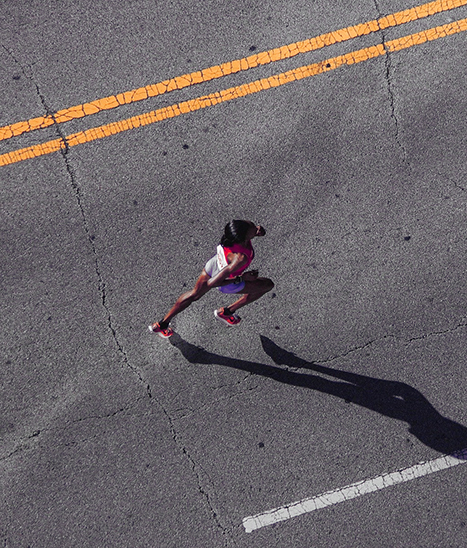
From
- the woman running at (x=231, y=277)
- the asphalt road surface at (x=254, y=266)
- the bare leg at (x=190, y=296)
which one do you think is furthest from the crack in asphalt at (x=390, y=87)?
the bare leg at (x=190, y=296)

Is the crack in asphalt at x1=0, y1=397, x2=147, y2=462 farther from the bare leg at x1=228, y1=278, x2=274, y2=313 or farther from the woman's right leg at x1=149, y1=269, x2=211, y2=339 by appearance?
the bare leg at x1=228, y1=278, x2=274, y2=313

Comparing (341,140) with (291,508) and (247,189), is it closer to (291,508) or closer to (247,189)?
(247,189)

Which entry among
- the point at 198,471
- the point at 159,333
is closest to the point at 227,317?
the point at 159,333

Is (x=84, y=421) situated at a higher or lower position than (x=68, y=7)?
lower

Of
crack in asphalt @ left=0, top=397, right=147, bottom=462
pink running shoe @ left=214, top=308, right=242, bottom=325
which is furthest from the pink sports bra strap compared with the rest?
crack in asphalt @ left=0, top=397, right=147, bottom=462

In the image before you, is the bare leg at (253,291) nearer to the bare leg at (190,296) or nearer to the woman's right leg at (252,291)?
the woman's right leg at (252,291)

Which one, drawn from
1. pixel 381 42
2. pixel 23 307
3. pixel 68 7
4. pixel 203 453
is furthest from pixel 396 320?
pixel 68 7

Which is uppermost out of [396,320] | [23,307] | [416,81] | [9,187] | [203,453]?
[9,187]

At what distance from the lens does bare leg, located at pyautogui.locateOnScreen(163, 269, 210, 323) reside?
4.99 m

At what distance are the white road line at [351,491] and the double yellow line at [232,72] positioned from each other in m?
4.12

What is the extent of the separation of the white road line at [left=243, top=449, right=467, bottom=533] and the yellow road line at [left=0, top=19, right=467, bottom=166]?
4.12 metres

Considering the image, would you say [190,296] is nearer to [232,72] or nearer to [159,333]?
[159,333]

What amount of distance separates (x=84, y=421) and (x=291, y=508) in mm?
2181

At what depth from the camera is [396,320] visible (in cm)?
572
